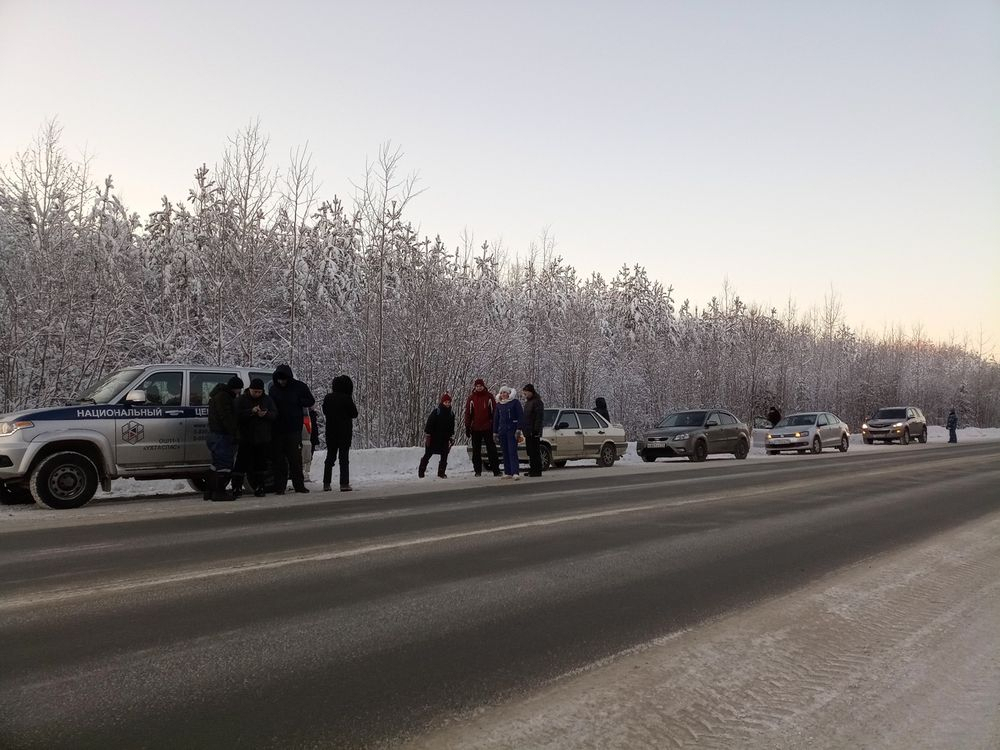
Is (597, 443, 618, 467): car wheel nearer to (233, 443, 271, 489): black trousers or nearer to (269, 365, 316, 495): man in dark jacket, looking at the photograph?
(269, 365, 316, 495): man in dark jacket

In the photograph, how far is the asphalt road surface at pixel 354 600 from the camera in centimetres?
353

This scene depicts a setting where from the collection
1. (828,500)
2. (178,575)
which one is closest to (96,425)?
(178,575)

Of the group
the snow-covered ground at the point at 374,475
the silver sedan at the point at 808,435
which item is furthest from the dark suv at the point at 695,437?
the snow-covered ground at the point at 374,475

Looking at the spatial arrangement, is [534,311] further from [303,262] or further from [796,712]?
[796,712]

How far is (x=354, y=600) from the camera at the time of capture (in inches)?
217

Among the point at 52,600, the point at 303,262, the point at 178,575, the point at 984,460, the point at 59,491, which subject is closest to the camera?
the point at 52,600

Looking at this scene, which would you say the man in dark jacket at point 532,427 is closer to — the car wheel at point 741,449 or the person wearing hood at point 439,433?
the person wearing hood at point 439,433

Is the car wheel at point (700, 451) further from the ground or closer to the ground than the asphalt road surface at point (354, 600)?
further from the ground

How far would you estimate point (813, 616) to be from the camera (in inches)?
213

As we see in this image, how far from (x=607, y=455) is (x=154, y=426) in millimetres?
13263

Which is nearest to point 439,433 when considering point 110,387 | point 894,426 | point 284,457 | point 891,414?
point 284,457

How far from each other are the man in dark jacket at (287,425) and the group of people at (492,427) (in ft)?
12.3

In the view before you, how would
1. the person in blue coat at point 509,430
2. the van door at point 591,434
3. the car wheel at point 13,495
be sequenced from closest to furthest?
1. the car wheel at point 13,495
2. the person in blue coat at point 509,430
3. the van door at point 591,434

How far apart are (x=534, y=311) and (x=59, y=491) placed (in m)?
31.4
